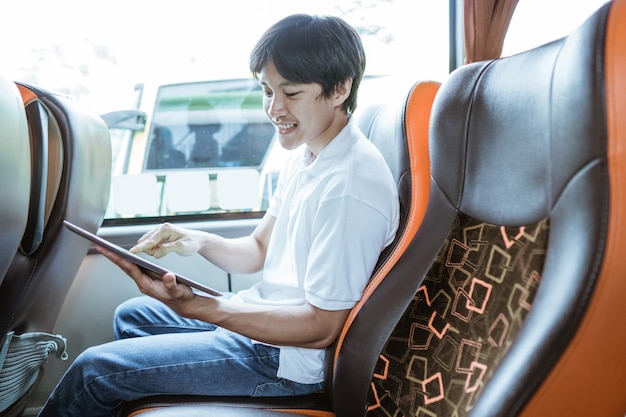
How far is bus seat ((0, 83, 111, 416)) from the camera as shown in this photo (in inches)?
47.6

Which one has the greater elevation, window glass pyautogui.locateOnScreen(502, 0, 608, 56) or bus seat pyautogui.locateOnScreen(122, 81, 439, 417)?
window glass pyautogui.locateOnScreen(502, 0, 608, 56)

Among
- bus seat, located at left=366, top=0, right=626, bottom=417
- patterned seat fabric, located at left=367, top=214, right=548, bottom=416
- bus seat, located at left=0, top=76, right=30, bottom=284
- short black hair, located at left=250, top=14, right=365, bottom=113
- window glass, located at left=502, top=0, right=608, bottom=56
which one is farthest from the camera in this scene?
window glass, located at left=502, top=0, right=608, bottom=56

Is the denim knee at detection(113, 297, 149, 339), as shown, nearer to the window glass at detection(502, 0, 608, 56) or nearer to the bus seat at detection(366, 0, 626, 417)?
the bus seat at detection(366, 0, 626, 417)

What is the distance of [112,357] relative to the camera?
3.98ft

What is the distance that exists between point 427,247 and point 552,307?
1.23 ft

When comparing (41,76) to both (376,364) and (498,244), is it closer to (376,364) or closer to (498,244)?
(376,364)

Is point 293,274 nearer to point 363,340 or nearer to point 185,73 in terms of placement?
point 363,340

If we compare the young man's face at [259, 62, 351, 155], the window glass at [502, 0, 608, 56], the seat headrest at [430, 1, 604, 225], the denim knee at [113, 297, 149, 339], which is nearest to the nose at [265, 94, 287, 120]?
the young man's face at [259, 62, 351, 155]

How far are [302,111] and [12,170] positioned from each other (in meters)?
0.61

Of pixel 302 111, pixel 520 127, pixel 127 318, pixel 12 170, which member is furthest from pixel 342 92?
pixel 127 318

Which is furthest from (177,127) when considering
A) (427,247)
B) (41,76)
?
(427,247)

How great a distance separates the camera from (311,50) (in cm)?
127

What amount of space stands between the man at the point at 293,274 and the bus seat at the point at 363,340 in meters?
0.02

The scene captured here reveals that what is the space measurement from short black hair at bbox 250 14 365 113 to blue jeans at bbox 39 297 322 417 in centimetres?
59
